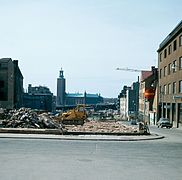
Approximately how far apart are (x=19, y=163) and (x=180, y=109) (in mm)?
59076

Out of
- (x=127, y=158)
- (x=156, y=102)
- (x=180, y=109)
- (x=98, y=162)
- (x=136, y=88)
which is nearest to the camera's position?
(x=98, y=162)

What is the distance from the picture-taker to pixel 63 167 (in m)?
13.9

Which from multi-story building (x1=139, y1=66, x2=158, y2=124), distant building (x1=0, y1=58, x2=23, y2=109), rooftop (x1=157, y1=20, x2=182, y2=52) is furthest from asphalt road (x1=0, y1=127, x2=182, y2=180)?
distant building (x1=0, y1=58, x2=23, y2=109)

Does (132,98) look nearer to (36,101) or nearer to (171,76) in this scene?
(36,101)

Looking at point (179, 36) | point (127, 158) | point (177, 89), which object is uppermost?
point (179, 36)

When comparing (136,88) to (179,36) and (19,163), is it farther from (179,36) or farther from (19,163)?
(19,163)

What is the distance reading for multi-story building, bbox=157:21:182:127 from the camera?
70938 mm

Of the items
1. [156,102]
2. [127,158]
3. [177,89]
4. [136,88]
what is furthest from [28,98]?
[127,158]

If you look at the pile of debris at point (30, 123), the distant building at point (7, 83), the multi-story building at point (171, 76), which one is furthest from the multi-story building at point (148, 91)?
the pile of debris at point (30, 123)

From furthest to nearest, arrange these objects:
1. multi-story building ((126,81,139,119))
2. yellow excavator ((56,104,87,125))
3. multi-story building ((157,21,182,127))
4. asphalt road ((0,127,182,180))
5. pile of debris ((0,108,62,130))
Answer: multi-story building ((126,81,139,119)), multi-story building ((157,21,182,127)), yellow excavator ((56,104,87,125)), pile of debris ((0,108,62,130)), asphalt road ((0,127,182,180))

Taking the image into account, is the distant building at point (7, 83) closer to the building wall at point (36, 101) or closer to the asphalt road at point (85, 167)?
the building wall at point (36, 101)

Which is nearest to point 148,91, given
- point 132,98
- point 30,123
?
point 132,98

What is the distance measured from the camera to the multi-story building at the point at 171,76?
70938 millimetres

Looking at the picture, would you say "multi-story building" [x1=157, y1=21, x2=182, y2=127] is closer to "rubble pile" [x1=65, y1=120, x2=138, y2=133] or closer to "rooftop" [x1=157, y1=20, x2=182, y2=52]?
"rooftop" [x1=157, y1=20, x2=182, y2=52]
